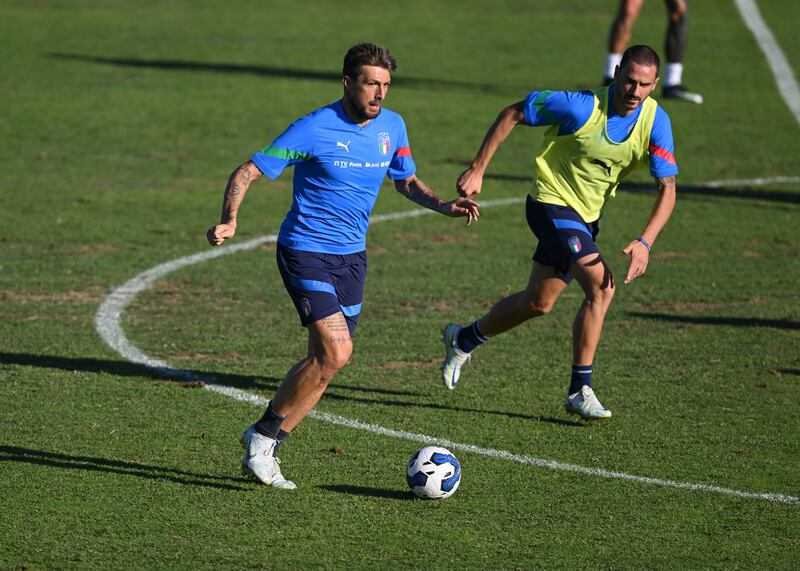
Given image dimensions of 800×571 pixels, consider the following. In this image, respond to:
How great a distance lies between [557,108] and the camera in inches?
348

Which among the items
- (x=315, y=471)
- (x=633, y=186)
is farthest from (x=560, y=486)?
(x=633, y=186)

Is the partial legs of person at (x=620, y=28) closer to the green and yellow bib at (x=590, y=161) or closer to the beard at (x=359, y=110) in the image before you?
the green and yellow bib at (x=590, y=161)

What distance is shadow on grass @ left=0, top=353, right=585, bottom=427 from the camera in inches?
367

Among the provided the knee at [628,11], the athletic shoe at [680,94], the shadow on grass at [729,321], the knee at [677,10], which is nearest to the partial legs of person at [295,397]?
the shadow on grass at [729,321]

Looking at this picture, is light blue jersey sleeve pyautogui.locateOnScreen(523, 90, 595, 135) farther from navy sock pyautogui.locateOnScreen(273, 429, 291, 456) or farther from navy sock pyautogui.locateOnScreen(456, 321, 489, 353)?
navy sock pyautogui.locateOnScreen(273, 429, 291, 456)

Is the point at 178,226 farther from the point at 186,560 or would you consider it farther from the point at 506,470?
the point at 186,560

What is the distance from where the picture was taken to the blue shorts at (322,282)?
7.53 m

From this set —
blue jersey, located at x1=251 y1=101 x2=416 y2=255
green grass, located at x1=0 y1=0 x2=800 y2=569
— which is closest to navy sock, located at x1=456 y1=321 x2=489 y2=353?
green grass, located at x1=0 y1=0 x2=800 y2=569

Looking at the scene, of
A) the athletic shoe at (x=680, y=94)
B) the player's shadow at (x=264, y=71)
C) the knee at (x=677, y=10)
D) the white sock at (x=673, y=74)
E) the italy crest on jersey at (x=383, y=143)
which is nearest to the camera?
the italy crest on jersey at (x=383, y=143)

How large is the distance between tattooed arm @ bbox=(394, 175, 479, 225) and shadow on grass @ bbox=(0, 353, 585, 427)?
180 cm

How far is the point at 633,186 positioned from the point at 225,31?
37.8ft

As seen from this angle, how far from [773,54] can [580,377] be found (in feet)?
59.4

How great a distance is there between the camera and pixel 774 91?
74.6 ft

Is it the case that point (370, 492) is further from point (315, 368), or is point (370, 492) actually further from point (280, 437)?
point (315, 368)
